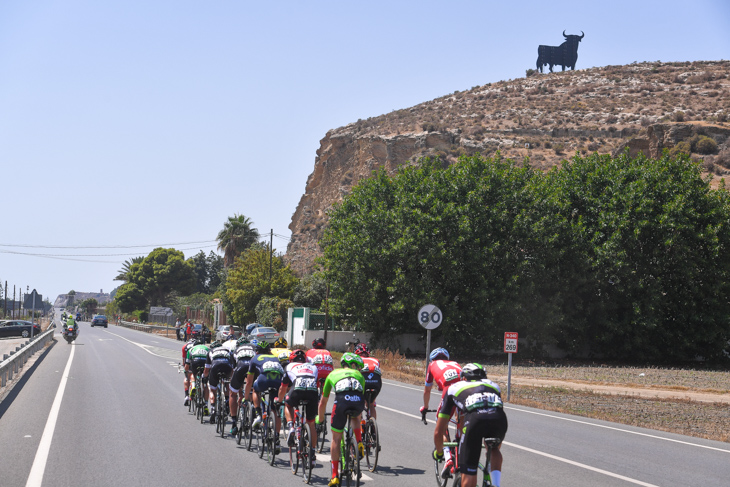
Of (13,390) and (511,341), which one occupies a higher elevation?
(511,341)

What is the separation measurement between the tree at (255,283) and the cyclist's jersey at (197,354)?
40877 millimetres

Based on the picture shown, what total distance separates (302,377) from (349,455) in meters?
1.33

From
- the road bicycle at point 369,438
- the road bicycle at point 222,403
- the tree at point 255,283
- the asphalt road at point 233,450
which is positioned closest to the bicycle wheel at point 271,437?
the asphalt road at point 233,450

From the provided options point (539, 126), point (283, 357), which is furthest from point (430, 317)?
point (539, 126)

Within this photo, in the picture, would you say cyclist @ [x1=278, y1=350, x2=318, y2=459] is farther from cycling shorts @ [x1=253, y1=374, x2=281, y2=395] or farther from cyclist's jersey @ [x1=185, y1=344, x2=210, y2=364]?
cyclist's jersey @ [x1=185, y1=344, x2=210, y2=364]

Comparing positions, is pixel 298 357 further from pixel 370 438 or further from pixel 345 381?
pixel 345 381

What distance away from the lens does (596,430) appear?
13.8m

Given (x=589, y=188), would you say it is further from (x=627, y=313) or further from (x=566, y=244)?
(x=627, y=313)

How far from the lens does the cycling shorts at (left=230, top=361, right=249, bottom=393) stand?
10.9 meters

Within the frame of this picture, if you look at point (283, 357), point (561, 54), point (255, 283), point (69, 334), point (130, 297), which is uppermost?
point (561, 54)

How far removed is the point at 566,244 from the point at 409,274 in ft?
29.3

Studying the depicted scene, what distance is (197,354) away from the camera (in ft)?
44.1

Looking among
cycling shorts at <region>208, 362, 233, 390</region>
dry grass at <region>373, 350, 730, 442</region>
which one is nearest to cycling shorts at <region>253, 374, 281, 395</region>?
cycling shorts at <region>208, 362, 233, 390</region>

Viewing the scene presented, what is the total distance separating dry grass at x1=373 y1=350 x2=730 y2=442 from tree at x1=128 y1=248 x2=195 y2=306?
287ft
